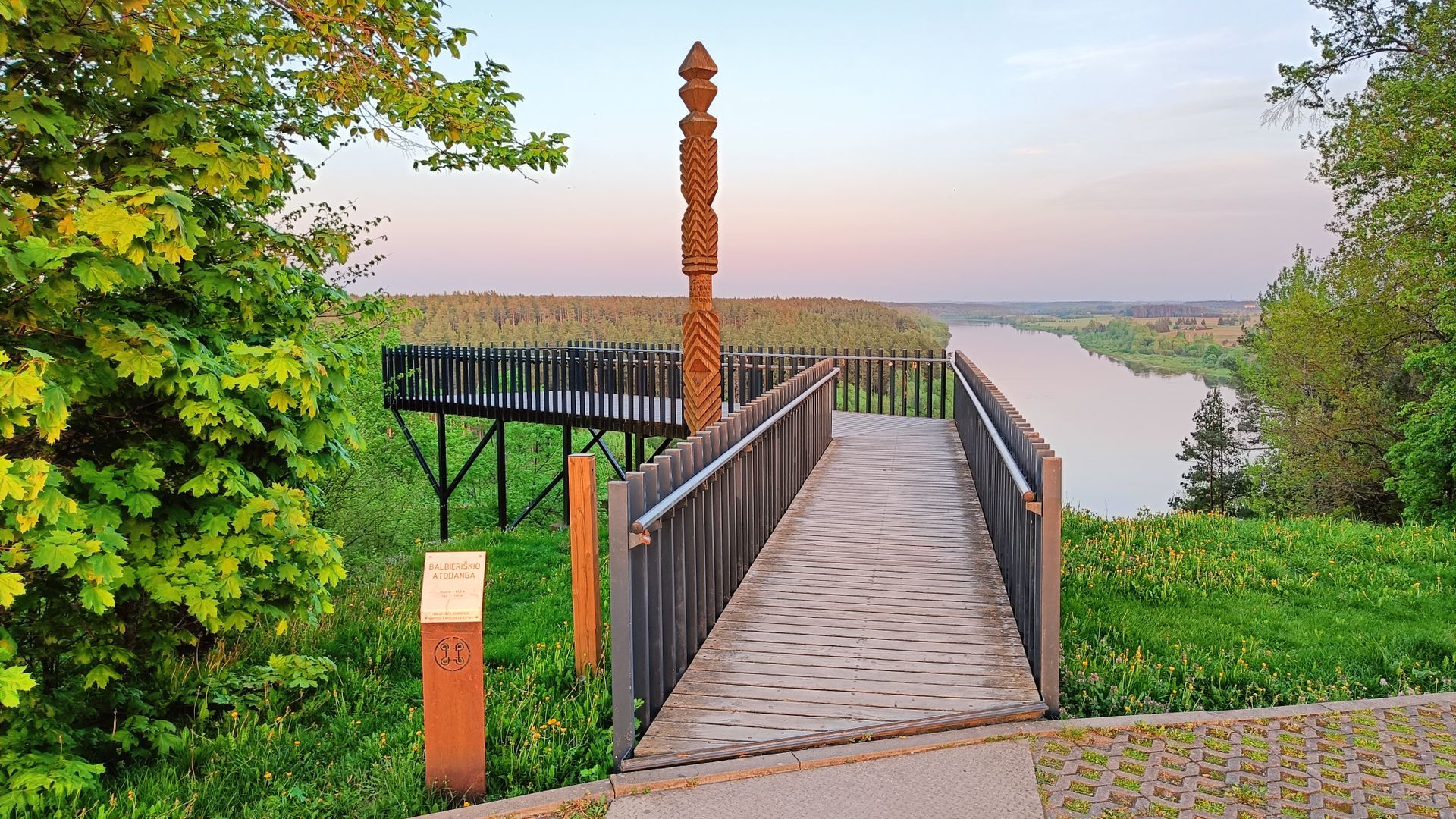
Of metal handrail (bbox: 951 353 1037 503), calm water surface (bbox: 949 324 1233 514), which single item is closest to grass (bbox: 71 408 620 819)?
metal handrail (bbox: 951 353 1037 503)

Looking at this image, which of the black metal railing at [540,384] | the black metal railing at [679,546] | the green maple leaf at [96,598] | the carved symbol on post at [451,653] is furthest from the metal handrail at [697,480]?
the black metal railing at [540,384]

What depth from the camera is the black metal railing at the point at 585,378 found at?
50.2ft

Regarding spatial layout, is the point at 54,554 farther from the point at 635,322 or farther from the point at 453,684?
the point at 635,322

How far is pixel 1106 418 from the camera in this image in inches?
3780

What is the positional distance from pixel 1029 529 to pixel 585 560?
2.40 meters

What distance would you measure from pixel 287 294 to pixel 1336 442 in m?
31.1

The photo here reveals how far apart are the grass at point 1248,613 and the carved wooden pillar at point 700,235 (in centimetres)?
311

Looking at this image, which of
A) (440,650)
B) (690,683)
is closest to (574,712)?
(690,683)

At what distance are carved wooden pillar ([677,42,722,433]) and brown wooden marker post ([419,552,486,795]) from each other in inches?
128

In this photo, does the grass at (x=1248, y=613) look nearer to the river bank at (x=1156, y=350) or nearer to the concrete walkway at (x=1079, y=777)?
the concrete walkway at (x=1079, y=777)

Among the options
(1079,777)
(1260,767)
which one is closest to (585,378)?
(1079,777)

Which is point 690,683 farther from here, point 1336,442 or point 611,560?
point 1336,442

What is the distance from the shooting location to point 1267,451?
1431 inches

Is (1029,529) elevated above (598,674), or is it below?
above
